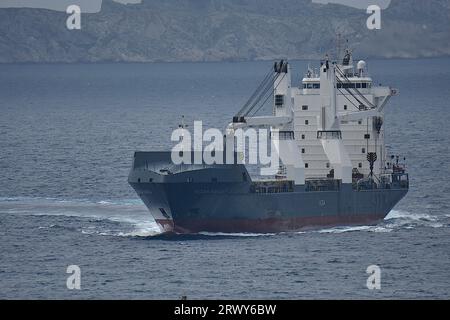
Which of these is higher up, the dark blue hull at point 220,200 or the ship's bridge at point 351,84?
the ship's bridge at point 351,84

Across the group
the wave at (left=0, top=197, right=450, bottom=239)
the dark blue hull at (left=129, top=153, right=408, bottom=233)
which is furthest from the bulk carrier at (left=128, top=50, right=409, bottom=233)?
the wave at (left=0, top=197, right=450, bottom=239)

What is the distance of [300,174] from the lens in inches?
3893

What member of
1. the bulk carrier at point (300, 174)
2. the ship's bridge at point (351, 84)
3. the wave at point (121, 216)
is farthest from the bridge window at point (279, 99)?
the wave at point (121, 216)

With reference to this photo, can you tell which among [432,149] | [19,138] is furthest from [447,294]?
[19,138]

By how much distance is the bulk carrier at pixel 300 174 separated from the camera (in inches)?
3716

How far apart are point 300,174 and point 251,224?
5425mm

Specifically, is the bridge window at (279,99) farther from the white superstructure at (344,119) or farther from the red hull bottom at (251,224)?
the red hull bottom at (251,224)

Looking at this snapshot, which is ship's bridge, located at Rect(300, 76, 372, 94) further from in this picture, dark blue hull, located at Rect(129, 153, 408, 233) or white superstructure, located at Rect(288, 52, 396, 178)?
dark blue hull, located at Rect(129, 153, 408, 233)

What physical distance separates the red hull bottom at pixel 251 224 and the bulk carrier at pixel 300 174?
6cm

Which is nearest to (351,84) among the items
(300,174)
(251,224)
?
(300,174)

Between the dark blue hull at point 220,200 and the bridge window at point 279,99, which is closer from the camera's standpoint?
the dark blue hull at point 220,200

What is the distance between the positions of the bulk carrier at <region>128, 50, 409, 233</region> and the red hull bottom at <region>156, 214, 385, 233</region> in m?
0.06

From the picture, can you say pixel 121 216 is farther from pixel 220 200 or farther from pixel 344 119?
pixel 344 119

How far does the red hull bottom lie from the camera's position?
311 ft
